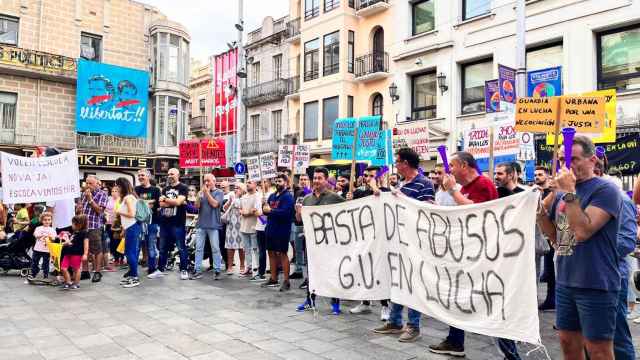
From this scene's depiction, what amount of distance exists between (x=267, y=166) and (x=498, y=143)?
4.87 meters

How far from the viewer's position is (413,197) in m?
5.36

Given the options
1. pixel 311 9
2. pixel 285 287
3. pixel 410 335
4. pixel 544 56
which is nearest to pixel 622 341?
pixel 410 335

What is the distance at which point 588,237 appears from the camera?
316 centimetres

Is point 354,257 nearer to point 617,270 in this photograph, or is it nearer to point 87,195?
point 617,270

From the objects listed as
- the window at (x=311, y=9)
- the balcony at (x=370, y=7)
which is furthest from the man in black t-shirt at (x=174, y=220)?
the window at (x=311, y=9)

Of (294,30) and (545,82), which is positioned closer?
(545,82)

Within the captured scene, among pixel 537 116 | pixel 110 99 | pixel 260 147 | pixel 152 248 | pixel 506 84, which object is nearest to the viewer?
pixel 537 116

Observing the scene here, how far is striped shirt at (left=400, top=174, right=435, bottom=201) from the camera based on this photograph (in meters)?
5.34

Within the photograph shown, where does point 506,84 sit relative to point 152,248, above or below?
above

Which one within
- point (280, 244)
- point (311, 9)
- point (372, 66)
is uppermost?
point (311, 9)

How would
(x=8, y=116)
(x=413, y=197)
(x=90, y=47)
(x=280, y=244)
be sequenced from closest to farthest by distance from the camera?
(x=413, y=197) → (x=280, y=244) → (x=8, y=116) → (x=90, y=47)

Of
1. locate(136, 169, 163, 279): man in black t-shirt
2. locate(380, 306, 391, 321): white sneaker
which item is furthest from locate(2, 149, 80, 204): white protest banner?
locate(380, 306, 391, 321): white sneaker

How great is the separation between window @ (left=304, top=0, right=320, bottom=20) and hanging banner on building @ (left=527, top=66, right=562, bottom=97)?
47.1ft

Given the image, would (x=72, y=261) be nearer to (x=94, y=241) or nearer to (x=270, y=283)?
(x=94, y=241)
